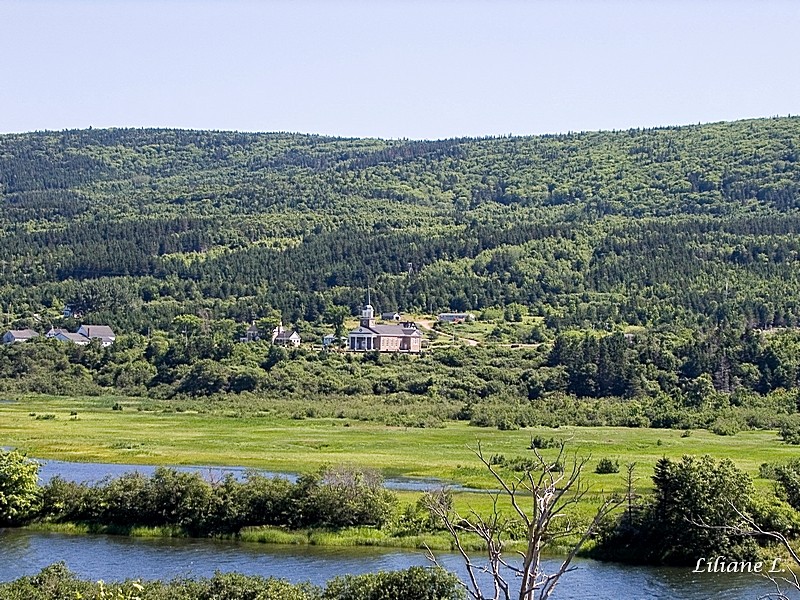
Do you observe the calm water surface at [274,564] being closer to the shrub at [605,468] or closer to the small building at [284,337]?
the shrub at [605,468]

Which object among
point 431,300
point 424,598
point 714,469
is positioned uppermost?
point 431,300

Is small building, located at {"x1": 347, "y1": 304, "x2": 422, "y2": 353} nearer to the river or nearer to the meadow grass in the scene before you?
the meadow grass

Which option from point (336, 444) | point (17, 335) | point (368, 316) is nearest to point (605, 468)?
point (336, 444)

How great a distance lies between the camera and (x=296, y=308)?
167500 millimetres

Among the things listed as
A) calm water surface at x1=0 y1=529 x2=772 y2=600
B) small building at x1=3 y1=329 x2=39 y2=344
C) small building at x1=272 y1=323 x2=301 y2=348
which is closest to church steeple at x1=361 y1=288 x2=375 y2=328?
small building at x1=272 y1=323 x2=301 y2=348

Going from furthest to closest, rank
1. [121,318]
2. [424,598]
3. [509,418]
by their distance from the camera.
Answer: [121,318] < [509,418] < [424,598]

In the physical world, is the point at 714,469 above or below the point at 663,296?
below

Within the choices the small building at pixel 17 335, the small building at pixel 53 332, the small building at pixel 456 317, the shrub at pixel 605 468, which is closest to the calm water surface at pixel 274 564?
the shrub at pixel 605 468

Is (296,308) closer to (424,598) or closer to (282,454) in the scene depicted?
(282,454)

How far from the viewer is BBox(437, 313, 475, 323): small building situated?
532 feet

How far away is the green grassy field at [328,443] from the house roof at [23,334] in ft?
168

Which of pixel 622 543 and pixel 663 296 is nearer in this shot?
pixel 622 543

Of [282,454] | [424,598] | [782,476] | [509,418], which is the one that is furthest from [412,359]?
[424,598]

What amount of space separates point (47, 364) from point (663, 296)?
7547 centimetres
